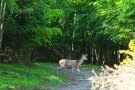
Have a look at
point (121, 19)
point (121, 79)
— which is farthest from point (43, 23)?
point (121, 79)

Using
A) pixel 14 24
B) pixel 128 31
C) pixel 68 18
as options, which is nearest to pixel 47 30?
pixel 14 24

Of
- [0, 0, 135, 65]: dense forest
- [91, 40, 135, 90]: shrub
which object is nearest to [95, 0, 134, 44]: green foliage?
[0, 0, 135, 65]: dense forest

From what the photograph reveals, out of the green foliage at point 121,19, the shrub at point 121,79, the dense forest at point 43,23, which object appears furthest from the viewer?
the dense forest at point 43,23

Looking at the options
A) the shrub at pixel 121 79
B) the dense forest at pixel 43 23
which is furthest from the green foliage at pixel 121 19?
the shrub at pixel 121 79

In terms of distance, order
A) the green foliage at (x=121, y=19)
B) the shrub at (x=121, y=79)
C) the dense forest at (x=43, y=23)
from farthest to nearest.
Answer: the dense forest at (x=43, y=23) < the green foliage at (x=121, y=19) < the shrub at (x=121, y=79)

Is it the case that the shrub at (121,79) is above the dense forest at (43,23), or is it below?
below

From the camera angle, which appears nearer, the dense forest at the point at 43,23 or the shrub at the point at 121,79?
the shrub at the point at 121,79

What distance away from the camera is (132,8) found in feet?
60.4

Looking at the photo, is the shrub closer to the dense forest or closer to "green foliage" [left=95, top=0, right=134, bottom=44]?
the dense forest

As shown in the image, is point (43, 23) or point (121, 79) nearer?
point (121, 79)

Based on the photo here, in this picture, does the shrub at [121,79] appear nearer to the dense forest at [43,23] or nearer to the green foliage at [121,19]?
the dense forest at [43,23]

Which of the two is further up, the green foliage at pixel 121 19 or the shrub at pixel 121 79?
the green foliage at pixel 121 19

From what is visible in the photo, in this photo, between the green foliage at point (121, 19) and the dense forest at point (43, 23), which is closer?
the green foliage at point (121, 19)

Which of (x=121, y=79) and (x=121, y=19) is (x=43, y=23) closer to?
Answer: (x=121, y=19)
